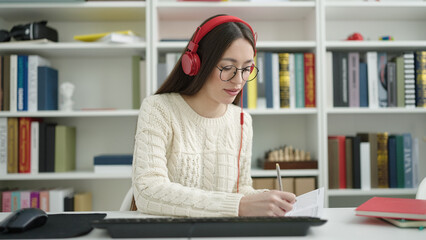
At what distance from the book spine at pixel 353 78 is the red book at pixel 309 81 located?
0.20 metres

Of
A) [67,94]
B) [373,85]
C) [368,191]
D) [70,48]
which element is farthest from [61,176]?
[373,85]

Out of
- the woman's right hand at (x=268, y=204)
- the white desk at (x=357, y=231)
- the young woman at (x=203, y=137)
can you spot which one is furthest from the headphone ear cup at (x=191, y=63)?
the white desk at (x=357, y=231)

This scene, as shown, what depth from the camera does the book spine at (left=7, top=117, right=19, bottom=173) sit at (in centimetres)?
208

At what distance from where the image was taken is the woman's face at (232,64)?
1192mm

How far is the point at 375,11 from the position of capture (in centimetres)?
223

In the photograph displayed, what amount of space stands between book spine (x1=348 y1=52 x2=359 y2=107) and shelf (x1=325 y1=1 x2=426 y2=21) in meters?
0.25

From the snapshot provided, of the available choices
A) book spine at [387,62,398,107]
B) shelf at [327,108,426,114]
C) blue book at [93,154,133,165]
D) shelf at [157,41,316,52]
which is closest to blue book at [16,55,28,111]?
blue book at [93,154,133,165]

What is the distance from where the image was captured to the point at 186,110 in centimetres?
132

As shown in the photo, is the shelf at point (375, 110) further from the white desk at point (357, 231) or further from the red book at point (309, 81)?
the white desk at point (357, 231)

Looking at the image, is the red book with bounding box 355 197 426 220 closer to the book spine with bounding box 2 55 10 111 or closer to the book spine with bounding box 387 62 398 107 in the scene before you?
the book spine with bounding box 387 62 398 107

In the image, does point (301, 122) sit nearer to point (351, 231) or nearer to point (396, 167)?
point (396, 167)

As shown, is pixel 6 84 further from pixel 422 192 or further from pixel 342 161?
pixel 422 192

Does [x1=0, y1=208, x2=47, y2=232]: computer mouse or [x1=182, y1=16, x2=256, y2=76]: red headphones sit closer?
[x1=0, y1=208, x2=47, y2=232]: computer mouse

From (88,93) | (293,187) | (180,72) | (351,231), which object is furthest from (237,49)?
(88,93)
